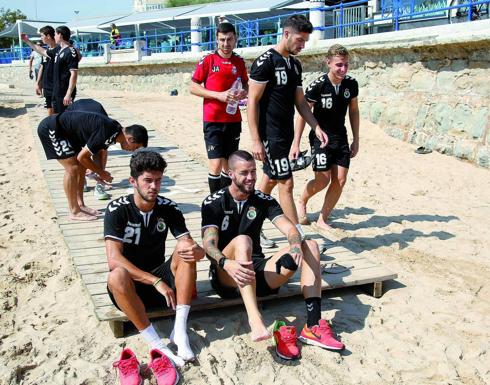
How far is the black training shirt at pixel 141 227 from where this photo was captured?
3746mm

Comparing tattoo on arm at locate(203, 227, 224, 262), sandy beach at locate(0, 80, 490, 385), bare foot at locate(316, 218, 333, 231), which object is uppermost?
tattoo on arm at locate(203, 227, 224, 262)

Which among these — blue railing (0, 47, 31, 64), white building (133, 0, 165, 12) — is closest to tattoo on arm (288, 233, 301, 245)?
blue railing (0, 47, 31, 64)

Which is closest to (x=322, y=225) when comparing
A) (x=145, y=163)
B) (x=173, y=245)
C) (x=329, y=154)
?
(x=329, y=154)

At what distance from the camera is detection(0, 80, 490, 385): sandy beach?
3646mm

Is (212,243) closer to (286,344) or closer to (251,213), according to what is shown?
(251,213)

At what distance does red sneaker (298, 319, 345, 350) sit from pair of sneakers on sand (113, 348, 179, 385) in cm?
89

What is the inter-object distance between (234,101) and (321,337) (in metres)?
2.42

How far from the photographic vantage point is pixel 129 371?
11.3 feet

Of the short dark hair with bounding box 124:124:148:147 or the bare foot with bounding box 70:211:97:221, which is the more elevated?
the short dark hair with bounding box 124:124:148:147

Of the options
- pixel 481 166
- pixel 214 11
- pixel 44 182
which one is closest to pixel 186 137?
pixel 44 182

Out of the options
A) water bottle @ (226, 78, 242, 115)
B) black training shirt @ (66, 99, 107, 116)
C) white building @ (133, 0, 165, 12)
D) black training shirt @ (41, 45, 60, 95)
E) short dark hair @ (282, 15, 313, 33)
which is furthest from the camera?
white building @ (133, 0, 165, 12)

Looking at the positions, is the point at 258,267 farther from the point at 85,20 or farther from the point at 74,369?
the point at 85,20

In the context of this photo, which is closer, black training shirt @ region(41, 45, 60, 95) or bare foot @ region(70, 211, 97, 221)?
bare foot @ region(70, 211, 97, 221)

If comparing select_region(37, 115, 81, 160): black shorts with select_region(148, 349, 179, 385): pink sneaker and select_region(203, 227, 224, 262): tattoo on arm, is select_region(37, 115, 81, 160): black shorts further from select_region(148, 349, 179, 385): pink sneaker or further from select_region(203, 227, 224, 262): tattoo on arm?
select_region(148, 349, 179, 385): pink sneaker
